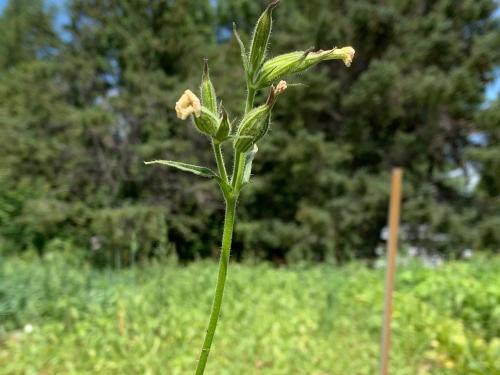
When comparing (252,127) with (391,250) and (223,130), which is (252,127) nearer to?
(223,130)

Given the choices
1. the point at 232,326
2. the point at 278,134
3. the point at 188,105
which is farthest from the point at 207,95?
the point at 278,134

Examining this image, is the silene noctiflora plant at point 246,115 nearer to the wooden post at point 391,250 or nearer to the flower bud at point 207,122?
the flower bud at point 207,122

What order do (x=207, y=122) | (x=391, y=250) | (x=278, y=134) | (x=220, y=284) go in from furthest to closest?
(x=278, y=134), (x=391, y=250), (x=207, y=122), (x=220, y=284)

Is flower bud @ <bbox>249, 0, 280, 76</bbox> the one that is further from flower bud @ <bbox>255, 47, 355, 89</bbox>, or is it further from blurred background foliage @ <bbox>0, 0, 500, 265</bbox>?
blurred background foliage @ <bbox>0, 0, 500, 265</bbox>

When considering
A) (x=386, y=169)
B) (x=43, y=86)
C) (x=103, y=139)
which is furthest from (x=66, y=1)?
(x=386, y=169)

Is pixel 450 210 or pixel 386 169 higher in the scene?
pixel 386 169

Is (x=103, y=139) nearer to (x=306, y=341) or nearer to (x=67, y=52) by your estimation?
(x=67, y=52)

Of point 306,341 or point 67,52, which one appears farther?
point 67,52

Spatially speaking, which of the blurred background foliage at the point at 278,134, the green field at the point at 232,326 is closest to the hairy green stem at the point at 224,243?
the green field at the point at 232,326

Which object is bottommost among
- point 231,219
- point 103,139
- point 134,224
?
point 231,219
